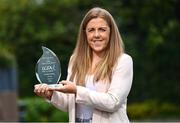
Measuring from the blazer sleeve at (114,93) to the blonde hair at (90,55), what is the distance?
0.05m

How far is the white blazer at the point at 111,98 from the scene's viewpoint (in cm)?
439

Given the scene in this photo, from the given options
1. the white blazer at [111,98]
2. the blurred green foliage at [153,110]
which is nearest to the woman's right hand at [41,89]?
the white blazer at [111,98]

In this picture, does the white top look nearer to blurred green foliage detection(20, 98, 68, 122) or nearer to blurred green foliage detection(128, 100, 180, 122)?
blurred green foliage detection(20, 98, 68, 122)

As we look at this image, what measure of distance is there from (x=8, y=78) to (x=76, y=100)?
15532 mm

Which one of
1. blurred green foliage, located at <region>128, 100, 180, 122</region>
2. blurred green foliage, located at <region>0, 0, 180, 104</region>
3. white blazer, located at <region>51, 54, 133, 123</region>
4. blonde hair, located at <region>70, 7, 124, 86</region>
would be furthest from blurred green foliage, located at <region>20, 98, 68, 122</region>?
white blazer, located at <region>51, 54, 133, 123</region>

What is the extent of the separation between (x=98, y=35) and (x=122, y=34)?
84.1 ft

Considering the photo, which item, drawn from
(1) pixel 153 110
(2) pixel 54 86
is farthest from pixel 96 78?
(1) pixel 153 110

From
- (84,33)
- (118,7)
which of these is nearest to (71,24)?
(118,7)

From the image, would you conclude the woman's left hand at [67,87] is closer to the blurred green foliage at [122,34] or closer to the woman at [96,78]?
the woman at [96,78]

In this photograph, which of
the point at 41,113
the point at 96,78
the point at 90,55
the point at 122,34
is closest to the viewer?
the point at 96,78

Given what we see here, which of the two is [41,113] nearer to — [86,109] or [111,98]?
[86,109]

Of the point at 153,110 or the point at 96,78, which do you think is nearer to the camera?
the point at 96,78

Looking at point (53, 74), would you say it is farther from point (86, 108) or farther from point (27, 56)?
point (27, 56)

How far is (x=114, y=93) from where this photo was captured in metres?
4.43
